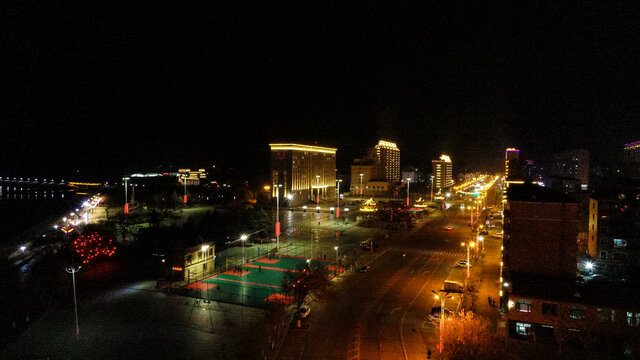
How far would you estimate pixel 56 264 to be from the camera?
20922 mm

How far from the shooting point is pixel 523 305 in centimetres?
1448

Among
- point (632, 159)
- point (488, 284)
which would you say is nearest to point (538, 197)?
point (488, 284)

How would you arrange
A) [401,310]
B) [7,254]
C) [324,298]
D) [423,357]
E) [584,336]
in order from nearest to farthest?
[423,357] < [584,336] < [401,310] < [324,298] < [7,254]

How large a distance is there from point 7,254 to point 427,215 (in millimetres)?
41437

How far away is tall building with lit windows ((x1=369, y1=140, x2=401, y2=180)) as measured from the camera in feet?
339

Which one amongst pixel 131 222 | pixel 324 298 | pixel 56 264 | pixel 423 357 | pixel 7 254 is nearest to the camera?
pixel 423 357

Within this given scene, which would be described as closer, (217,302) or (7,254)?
(217,302)

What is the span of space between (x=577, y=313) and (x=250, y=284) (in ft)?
46.3

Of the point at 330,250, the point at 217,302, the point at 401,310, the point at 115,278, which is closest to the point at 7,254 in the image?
the point at 115,278

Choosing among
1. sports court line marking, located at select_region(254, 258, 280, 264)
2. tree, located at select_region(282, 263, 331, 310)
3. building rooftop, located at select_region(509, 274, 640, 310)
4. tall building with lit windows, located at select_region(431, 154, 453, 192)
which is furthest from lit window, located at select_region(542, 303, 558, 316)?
tall building with lit windows, located at select_region(431, 154, 453, 192)

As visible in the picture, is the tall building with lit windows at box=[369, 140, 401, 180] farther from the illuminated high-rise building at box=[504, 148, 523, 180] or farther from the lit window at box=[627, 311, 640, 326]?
the lit window at box=[627, 311, 640, 326]

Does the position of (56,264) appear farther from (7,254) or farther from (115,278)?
(7,254)

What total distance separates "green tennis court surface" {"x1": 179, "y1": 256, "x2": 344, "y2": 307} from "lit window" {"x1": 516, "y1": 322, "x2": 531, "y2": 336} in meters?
9.13

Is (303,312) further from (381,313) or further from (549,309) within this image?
(549,309)
